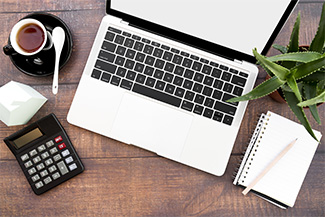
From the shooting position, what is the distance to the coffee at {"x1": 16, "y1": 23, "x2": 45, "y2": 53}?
699 mm

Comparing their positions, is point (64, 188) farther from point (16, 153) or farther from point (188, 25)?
point (188, 25)

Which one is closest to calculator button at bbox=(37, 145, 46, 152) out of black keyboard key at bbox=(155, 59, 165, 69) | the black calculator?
the black calculator

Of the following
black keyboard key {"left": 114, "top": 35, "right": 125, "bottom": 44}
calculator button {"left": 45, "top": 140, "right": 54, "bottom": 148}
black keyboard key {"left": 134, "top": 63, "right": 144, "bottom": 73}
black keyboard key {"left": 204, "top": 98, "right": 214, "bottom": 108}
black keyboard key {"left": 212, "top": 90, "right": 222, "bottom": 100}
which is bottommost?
calculator button {"left": 45, "top": 140, "right": 54, "bottom": 148}

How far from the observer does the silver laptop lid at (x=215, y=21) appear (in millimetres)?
596

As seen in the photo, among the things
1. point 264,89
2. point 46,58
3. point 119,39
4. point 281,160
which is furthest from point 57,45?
point 281,160

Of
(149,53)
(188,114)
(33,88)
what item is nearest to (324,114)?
(188,114)

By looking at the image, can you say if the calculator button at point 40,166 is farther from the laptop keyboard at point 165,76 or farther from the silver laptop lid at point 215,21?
the silver laptop lid at point 215,21

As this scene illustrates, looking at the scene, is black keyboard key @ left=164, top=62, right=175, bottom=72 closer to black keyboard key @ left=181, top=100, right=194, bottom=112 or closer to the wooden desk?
black keyboard key @ left=181, top=100, right=194, bottom=112

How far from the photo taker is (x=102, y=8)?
2.52 ft

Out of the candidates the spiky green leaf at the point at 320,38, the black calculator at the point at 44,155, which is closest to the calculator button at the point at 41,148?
the black calculator at the point at 44,155

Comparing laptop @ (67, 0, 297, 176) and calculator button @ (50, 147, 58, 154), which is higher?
laptop @ (67, 0, 297, 176)

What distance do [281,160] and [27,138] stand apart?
0.62 meters

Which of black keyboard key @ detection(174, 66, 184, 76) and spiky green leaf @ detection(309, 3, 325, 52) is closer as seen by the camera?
spiky green leaf @ detection(309, 3, 325, 52)

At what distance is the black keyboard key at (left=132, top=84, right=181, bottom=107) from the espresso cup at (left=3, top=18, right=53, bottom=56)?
24cm
